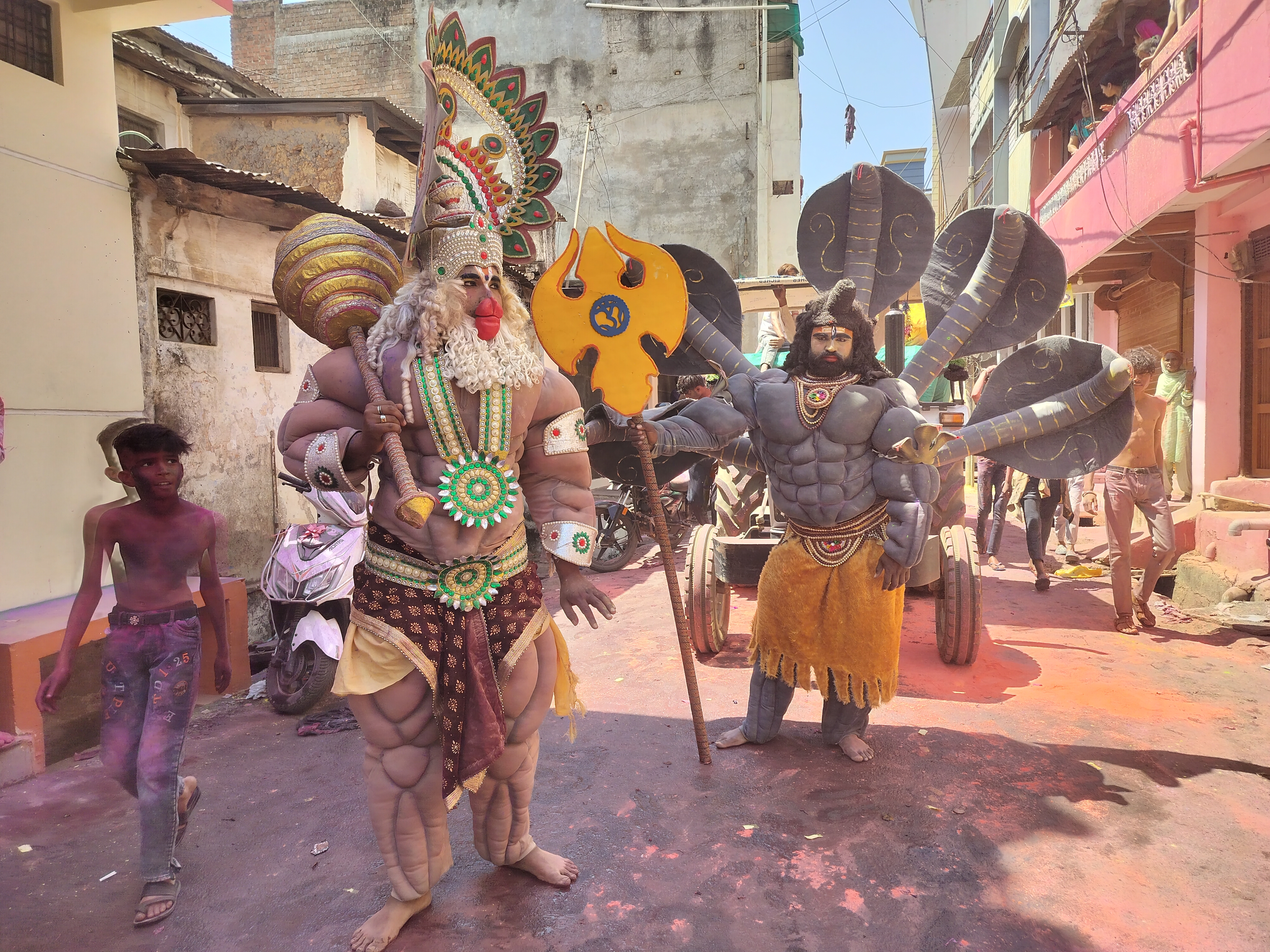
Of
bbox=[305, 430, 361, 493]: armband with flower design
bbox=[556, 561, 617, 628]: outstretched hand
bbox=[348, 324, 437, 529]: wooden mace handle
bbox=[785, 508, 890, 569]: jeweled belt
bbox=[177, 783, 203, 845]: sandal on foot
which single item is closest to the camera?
bbox=[348, 324, 437, 529]: wooden mace handle

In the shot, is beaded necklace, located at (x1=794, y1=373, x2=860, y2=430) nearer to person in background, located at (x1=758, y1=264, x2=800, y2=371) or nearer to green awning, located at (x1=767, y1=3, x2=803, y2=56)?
person in background, located at (x1=758, y1=264, x2=800, y2=371)

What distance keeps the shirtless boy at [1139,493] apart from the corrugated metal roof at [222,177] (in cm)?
585

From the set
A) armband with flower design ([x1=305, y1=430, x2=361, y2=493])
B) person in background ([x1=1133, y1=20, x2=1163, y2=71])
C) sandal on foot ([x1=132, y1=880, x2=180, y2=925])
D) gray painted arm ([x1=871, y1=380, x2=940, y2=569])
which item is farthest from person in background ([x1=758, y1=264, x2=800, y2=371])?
sandal on foot ([x1=132, y1=880, x2=180, y2=925])

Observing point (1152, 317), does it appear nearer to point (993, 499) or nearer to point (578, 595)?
point (993, 499)

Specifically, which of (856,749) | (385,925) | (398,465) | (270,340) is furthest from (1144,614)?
(270,340)

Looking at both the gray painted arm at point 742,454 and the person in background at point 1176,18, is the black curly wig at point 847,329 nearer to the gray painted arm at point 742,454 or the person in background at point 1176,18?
the gray painted arm at point 742,454

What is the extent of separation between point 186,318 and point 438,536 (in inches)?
205

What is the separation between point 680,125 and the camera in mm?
19422

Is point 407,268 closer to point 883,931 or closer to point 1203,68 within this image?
point 883,931

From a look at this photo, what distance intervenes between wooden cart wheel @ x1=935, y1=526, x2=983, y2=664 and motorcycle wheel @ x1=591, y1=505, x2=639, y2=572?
14.1 feet

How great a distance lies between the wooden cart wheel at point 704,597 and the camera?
561 cm

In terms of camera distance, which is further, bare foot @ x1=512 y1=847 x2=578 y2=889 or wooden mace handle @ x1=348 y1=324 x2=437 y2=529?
bare foot @ x1=512 y1=847 x2=578 y2=889

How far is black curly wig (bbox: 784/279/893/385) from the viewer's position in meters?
3.71

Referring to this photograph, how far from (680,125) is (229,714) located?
58.4 feet
